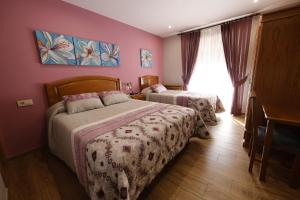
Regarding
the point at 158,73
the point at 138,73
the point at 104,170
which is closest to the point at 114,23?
the point at 138,73

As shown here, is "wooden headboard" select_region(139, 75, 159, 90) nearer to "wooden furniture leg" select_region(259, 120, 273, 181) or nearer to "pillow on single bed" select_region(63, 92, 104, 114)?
"pillow on single bed" select_region(63, 92, 104, 114)

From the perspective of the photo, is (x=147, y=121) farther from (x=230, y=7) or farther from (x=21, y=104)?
(x=230, y=7)

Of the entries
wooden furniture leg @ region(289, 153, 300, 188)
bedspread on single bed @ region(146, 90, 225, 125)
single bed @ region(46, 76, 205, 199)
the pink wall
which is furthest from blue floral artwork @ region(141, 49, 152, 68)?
wooden furniture leg @ region(289, 153, 300, 188)

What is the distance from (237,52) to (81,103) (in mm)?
3853

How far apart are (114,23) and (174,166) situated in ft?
10.7

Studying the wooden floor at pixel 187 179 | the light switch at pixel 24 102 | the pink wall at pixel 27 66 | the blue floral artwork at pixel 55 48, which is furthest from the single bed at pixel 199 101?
the light switch at pixel 24 102

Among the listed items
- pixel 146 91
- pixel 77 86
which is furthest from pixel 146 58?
pixel 77 86

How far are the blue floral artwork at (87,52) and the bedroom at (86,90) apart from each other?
0.40ft

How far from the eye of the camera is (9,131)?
6.43 ft

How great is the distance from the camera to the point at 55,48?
2.24 meters

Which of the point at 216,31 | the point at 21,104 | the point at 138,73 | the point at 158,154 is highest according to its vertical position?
the point at 216,31

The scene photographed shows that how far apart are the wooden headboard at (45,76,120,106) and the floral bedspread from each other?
4.27 ft

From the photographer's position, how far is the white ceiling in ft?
8.13

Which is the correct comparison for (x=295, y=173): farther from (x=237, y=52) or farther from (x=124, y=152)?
(x=237, y=52)
